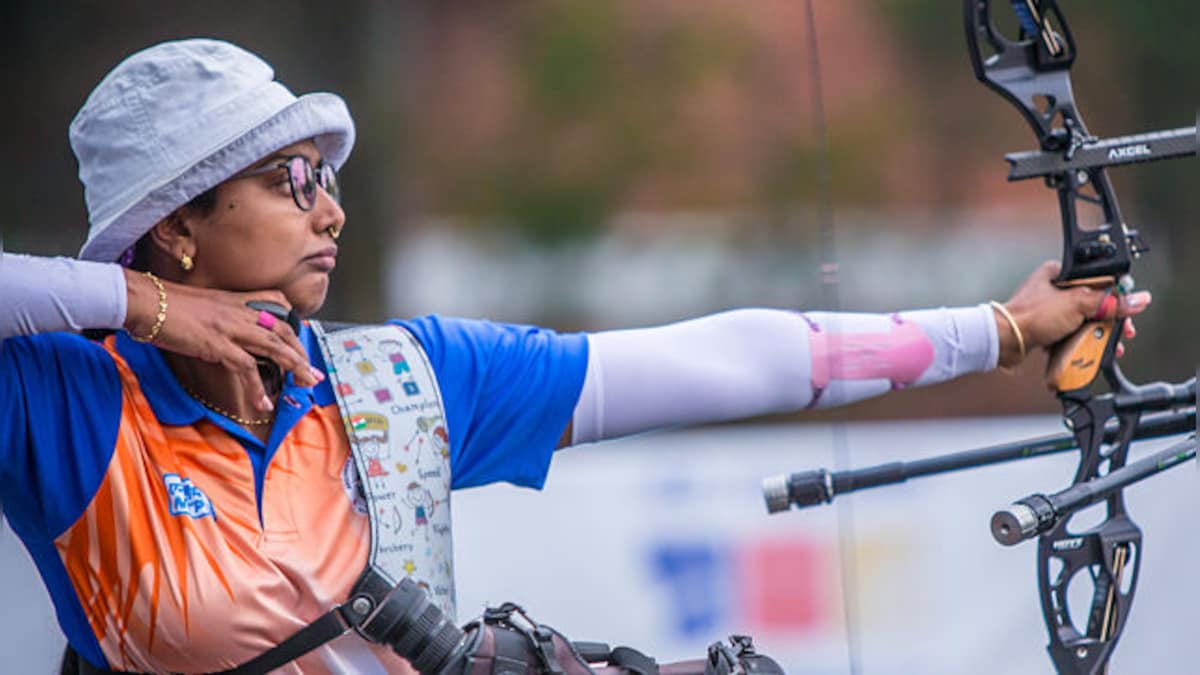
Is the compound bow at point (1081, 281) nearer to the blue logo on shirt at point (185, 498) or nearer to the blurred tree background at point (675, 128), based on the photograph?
the blurred tree background at point (675, 128)

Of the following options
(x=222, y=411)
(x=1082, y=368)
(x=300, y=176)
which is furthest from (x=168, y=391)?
(x=1082, y=368)

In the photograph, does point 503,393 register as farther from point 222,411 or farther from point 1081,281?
point 1081,281

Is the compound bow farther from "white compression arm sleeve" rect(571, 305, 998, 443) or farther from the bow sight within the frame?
"white compression arm sleeve" rect(571, 305, 998, 443)

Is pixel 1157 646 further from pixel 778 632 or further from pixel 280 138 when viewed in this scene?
pixel 280 138

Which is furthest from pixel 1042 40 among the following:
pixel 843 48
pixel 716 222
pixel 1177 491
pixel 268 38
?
pixel 716 222

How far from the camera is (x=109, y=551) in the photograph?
1482 mm

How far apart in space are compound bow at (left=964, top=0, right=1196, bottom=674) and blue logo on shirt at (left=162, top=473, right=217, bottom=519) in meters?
0.84

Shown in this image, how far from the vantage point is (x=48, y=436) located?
1494 millimetres

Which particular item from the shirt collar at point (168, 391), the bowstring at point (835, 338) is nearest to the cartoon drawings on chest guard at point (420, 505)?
the shirt collar at point (168, 391)

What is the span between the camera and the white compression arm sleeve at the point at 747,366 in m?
1.63

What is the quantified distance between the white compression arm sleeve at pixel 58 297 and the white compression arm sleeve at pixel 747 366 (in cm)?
52

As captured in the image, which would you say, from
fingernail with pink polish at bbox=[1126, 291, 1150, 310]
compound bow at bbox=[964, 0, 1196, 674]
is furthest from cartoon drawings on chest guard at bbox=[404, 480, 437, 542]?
fingernail with pink polish at bbox=[1126, 291, 1150, 310]

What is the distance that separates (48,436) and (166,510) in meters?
0.14

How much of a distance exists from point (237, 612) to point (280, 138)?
0.49 metres
